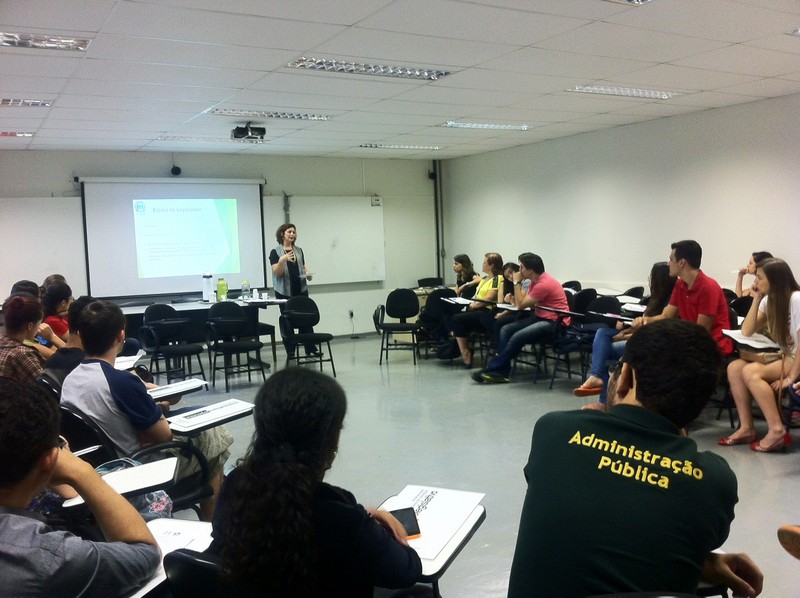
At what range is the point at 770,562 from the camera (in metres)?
2.81

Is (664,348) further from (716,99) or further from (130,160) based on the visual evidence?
(130,160)

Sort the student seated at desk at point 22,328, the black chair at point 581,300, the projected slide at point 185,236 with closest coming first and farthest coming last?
the student seated at desk at point 22,328 < the black chair at point 581,300 < the projected slide at point 185,236

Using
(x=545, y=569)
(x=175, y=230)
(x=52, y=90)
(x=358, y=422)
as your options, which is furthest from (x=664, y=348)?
(x=175, y=230)

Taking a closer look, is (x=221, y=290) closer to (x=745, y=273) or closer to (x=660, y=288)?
(x=660, y=288)

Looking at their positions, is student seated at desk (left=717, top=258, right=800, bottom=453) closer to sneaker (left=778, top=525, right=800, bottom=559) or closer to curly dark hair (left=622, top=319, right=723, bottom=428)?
sneaker (left=778, top=525, right=800, bottom=559)

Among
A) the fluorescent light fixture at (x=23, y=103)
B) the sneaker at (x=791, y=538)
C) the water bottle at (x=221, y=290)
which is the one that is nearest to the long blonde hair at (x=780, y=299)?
the sneaker at (x=791, y=538)

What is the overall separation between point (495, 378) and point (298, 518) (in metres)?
5.39

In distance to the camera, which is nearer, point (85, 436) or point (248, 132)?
point (85, 436)

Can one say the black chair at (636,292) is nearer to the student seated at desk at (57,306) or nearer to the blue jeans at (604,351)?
the blue jeans at (604,351)

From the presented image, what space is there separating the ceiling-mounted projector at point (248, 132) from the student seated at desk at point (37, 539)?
217 inches

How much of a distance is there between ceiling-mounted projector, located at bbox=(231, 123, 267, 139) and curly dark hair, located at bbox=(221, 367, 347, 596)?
18.3ft

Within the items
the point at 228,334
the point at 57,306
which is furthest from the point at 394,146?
the point at 57,306

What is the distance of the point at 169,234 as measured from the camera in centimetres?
859

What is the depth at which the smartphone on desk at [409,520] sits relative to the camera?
1.69m
